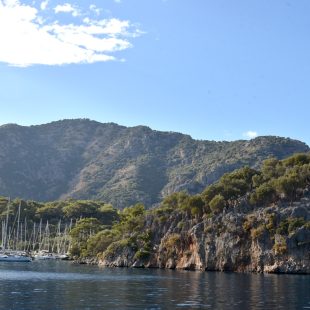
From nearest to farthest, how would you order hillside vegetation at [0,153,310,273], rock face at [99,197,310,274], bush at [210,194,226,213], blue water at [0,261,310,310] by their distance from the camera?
blue water at [0,261,310,310], rock face at [99,197,310,274], hillside vegetation at [0,153,310,273], bush at [210,194,226,213]

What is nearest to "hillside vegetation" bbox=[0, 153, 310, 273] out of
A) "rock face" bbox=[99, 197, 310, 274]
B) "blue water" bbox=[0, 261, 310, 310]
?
"rock face" bbox=[99, 197, 310, 274]

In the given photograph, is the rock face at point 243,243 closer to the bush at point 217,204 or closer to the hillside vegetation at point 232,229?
the hillside vegetation at point 232,229

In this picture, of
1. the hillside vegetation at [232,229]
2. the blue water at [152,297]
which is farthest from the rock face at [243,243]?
the blue water at [152,297]

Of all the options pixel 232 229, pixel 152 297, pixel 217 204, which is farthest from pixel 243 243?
pixel 152 297

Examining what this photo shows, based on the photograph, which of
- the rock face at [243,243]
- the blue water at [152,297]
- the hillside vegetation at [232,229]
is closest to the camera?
the blue water at [152,297]

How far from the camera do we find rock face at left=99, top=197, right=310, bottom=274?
10869cm

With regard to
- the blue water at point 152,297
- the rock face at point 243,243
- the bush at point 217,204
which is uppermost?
the bush at point 217,204

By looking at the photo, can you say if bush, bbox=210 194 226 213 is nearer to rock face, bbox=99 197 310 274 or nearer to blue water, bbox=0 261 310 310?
rock face, bbox=99 197 310 274

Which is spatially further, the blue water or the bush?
the bush

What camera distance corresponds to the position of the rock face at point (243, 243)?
109 meters

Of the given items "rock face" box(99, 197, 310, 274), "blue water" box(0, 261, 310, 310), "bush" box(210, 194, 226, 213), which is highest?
"bush" box(210, 194, 226, 213)

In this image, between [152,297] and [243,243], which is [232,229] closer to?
Answer: [243,243]

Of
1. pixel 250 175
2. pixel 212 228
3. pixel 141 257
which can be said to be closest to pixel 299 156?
pixel 250 175

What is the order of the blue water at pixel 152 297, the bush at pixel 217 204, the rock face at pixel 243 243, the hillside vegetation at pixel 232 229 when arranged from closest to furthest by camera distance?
the blue water at pixel 152 297 < the rock face at pixel 243 243 < the hillside vegetation at pixel 232 229 < the bush at pixel 217 204
